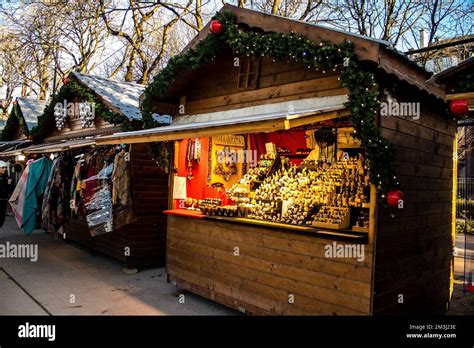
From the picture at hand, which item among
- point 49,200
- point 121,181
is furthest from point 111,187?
point 49,200

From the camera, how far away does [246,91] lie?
626 cm

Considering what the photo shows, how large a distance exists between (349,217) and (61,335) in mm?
3802

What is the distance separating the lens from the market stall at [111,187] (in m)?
7.56

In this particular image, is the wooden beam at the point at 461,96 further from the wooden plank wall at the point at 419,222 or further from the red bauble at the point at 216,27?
the red bauble at the point at 216,27

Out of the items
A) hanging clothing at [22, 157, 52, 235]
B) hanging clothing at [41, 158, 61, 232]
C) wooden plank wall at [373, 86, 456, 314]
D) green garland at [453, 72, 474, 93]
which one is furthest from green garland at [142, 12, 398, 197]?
hanging clothing at [22, 157, 52, 235]

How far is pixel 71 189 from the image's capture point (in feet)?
28.2

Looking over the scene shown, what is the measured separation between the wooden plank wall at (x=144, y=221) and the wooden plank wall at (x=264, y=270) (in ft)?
4.83

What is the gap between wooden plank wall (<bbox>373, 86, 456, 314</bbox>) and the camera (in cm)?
449

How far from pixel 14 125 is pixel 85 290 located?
1265 centimetres

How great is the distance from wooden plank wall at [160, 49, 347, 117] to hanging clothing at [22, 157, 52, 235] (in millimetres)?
4126

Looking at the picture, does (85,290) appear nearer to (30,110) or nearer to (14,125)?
(30,110)

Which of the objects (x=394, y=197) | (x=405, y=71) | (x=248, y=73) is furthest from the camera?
(x=248, y=73)

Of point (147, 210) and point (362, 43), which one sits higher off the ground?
point (362, 43)

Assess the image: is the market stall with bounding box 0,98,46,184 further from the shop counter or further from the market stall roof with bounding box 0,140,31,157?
the shop counter
